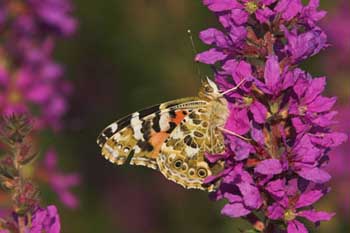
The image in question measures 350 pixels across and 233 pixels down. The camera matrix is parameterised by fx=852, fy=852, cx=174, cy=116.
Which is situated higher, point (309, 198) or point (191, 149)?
point (191, 149)

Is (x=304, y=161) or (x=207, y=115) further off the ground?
(x=207, y=115)

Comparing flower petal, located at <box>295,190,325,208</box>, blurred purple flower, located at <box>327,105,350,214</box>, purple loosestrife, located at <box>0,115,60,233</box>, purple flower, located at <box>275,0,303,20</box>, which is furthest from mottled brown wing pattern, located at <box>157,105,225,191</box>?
blurred purple flower, located at <box>327,105,350,214</box>

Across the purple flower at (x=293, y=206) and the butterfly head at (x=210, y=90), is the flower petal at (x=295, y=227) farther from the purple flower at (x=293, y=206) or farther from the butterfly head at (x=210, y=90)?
the butterfly head at (x=210, y=90)

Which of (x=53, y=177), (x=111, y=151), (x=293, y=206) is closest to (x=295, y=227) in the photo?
(x=293, y=206)

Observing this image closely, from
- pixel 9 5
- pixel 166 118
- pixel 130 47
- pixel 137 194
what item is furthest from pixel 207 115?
pixel 137 194

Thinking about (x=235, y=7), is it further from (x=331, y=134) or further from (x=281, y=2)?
(x=331, y=134)

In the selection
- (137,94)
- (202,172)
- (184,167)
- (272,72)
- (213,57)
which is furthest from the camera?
(137,94)

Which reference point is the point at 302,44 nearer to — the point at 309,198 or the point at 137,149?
the point at 309,198
